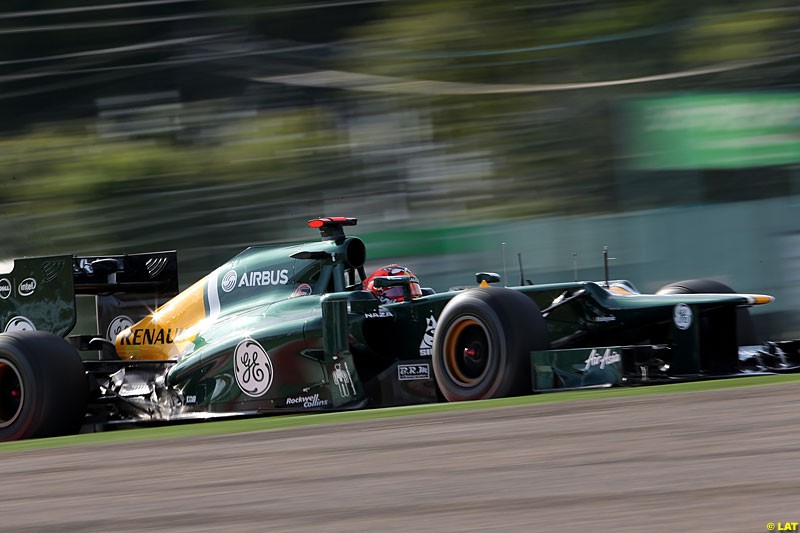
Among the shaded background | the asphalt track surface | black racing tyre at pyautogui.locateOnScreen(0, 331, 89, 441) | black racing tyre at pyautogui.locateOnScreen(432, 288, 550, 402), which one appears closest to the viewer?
the asphalt track surface

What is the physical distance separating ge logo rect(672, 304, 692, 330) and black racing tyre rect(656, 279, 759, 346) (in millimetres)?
1640

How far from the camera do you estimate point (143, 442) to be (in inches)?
204

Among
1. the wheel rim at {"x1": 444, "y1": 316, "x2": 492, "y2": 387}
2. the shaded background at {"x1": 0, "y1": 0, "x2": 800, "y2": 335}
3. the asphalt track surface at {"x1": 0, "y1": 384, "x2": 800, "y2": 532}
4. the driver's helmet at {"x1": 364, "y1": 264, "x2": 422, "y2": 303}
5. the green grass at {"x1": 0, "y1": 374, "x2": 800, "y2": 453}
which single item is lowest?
the green grass at {"x1": 0, "y1": 374, "x2": 800, "y2": 453}

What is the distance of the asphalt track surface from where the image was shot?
2830 mm

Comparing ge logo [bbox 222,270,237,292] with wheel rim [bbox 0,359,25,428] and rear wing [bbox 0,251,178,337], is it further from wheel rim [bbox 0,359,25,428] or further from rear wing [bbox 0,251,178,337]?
wheel rim [bbox 0,359,25,428]

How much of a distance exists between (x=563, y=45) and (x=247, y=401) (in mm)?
9492

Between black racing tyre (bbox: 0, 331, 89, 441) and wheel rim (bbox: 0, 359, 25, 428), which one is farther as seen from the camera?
wheel rim (bbox: 0, 359, 25, 428)

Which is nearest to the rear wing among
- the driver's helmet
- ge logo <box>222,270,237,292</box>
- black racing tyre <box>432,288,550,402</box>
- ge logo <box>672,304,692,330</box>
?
ge logo <box>222,270,237,292</box>

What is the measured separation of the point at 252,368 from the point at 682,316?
267 centimetres

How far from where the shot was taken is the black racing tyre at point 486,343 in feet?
21.3

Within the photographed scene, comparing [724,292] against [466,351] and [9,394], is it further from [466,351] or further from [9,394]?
[9,394]

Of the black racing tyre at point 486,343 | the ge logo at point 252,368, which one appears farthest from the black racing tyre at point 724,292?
the ge logo at point 252,368

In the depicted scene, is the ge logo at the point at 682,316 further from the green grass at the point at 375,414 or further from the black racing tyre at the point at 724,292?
the black racing tyre at the point at 724,292

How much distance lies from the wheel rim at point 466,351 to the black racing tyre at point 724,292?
8.22 ft
